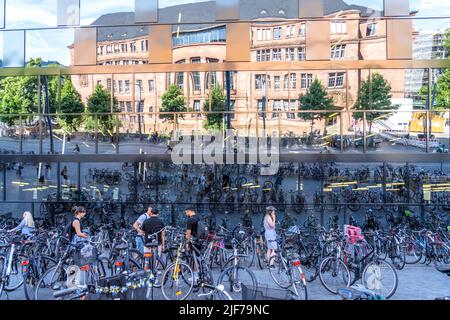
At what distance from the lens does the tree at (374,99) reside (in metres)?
15.0

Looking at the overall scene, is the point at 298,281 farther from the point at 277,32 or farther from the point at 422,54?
the point at 422,54

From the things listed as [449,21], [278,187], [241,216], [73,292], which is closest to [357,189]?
[278,187]

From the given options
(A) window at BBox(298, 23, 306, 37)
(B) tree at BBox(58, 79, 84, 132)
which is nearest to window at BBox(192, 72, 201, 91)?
(A) window at BBox(298, 23, 306, 37)

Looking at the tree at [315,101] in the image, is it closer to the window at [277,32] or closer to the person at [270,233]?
the window at [277,32]

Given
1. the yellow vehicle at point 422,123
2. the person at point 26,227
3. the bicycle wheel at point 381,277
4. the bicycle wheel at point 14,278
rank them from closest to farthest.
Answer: the bicycle wheel at point 381,277 < the bicycle wheel at point 14,278 < the person at point 26,227 < the yellow vehicle at point 422,123

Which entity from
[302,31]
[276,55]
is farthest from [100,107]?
[302,31]

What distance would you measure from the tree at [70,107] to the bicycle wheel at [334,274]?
9.45m

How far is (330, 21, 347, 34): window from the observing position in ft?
49.1

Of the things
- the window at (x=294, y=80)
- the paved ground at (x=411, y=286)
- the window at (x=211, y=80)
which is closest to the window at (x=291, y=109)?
the window at (x=294, y=80)

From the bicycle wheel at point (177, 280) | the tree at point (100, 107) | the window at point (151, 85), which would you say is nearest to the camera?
the bicycle wheel at point (177, 280)

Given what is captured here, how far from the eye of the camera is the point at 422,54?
15.1m

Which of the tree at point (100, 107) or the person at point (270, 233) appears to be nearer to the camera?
the person at point (270, 233)

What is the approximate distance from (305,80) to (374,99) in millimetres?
2140

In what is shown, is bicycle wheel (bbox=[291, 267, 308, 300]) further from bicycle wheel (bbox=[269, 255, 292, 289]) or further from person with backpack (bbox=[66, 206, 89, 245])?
person with backpack (bbox=[66, 206, 89, 245])
